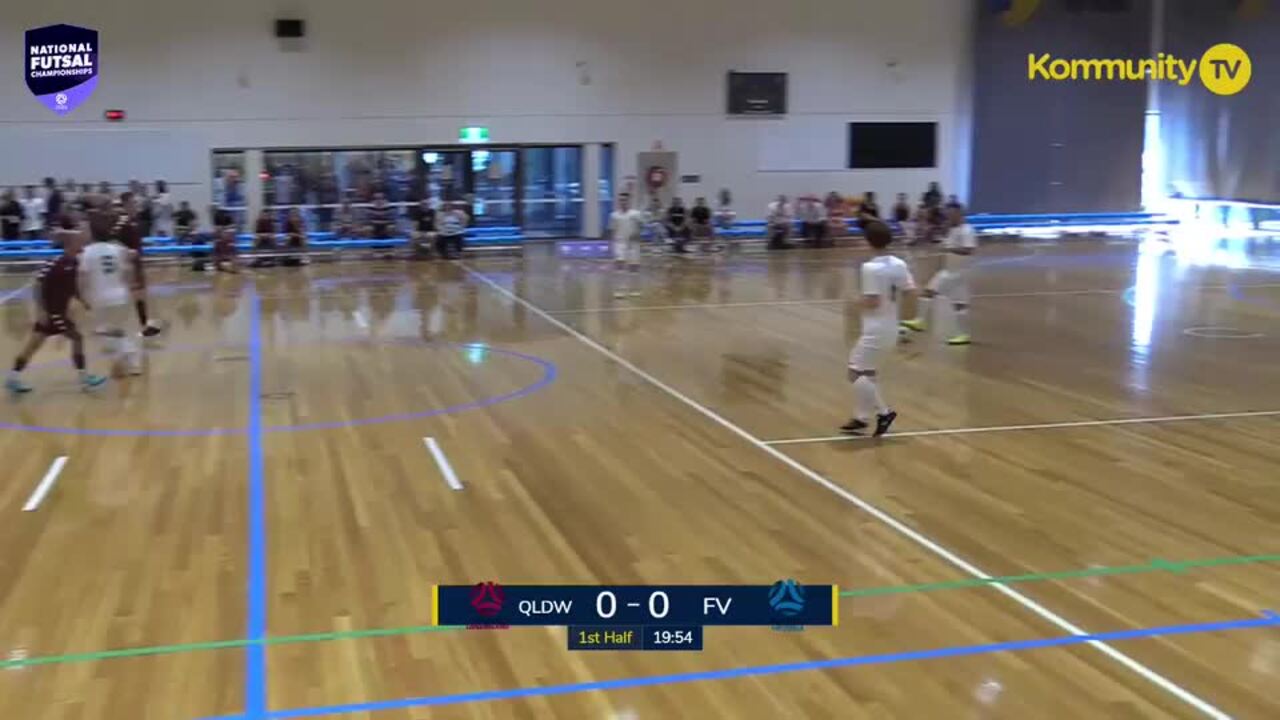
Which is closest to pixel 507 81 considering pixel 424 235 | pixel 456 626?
pixel 424 235

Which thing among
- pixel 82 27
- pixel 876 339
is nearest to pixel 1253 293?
pixel 876 339

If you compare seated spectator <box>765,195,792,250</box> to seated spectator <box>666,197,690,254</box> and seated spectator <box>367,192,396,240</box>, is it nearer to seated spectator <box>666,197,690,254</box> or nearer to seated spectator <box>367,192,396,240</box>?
seated spectator <box>666,197,690,254</box>

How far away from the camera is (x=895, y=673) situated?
522 cm

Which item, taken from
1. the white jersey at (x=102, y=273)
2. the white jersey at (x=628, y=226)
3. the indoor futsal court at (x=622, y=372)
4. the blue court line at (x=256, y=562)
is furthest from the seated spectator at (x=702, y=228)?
the white jersey at (x=102, y=273)

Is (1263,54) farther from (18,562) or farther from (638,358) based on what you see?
(18,562)

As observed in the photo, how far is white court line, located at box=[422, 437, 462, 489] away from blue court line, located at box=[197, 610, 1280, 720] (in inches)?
131

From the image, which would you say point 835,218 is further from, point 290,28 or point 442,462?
point 442,462

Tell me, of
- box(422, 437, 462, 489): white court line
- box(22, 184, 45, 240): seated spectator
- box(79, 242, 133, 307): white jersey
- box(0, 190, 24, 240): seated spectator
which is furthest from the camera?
box(22, 184, 45, 240): seated spectator

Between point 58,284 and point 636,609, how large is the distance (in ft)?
26.5

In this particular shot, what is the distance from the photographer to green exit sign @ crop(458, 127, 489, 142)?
95.6 ft

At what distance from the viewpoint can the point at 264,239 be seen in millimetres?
24719

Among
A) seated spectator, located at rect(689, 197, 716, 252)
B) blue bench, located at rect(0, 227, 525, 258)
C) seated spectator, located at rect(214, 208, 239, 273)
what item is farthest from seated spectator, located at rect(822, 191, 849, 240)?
seated spectator, located at rect(214, 208, 239, 273)

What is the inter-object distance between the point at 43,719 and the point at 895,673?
3381 mm

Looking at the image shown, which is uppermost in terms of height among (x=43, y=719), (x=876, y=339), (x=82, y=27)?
(x=82, y=27)
